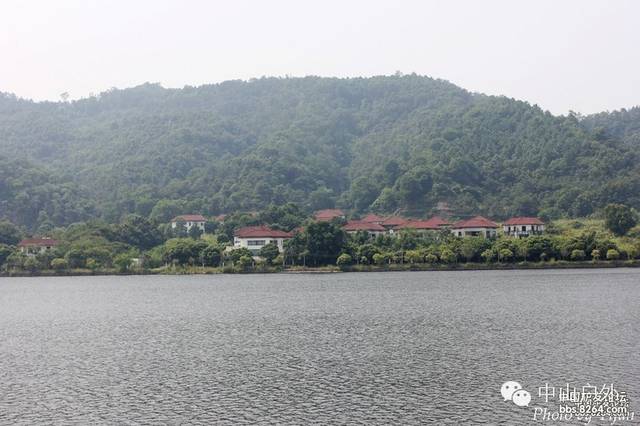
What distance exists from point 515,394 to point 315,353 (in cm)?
974

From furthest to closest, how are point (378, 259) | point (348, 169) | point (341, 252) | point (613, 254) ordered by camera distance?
point (348, 169) → point (341, 252) → point (378, 259) → point (613, 254)

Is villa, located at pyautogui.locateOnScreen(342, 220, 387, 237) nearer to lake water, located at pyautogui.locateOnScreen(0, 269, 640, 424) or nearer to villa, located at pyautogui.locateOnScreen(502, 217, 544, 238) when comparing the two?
villa, located at pyautogui.locateOnScreen(502, 217, 544, 238)

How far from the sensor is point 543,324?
36.4m

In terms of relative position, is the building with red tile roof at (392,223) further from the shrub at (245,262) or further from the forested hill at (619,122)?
the forested hill at (619,122)

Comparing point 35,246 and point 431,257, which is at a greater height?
point 35,246

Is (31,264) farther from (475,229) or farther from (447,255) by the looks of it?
(475,229)

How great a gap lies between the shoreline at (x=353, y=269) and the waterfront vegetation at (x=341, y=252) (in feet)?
0.37

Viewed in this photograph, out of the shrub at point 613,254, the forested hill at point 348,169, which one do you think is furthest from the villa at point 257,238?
the forested hill at point 348,169

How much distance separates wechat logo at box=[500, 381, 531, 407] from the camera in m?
20.9

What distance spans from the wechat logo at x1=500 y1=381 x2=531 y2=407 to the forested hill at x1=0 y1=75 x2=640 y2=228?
280 ft

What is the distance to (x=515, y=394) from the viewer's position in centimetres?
2172

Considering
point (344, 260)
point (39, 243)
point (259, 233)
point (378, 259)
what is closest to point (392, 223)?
point (259, 233)

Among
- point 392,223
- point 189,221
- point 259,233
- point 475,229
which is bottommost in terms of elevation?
point 475,229

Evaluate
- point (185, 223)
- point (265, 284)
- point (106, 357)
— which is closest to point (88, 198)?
point (185, 223)
